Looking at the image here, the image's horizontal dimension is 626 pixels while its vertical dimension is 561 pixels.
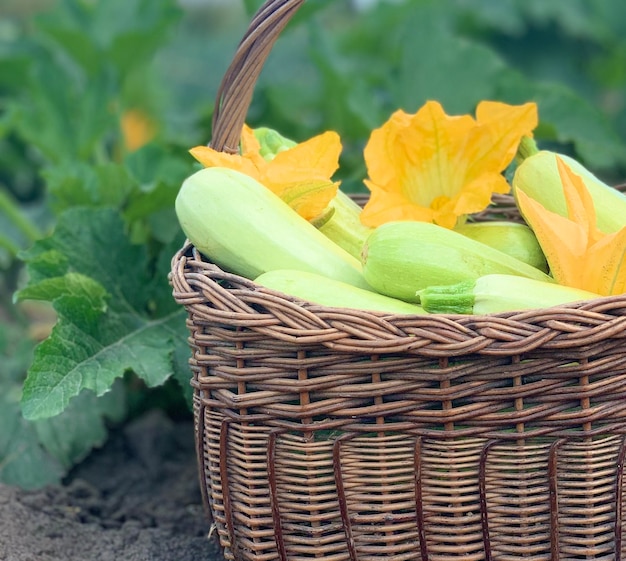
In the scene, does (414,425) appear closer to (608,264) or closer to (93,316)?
(608,264)

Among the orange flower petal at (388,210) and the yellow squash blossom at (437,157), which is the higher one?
the yellow squash blossom at (437,157)

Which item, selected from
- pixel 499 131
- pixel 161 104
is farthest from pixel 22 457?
pixel 161 104

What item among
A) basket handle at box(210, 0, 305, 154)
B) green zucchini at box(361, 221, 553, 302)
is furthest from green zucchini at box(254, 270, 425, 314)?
basket handle at box(210, 0, 305, 154)

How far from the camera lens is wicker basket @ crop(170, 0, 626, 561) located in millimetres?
1173

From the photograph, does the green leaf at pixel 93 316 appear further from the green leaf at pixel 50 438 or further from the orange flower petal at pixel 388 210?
the orange flower petal at pixel 388 210

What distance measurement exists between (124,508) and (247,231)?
0.75 m

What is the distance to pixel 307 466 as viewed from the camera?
50.1 inches

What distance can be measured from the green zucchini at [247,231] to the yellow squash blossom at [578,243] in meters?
0.29

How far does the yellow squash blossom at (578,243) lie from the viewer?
1.29 m

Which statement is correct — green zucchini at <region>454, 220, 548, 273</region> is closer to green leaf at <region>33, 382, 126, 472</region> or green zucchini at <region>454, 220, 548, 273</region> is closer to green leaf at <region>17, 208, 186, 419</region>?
green leaf at <region>17, 208, 186, 419</region>

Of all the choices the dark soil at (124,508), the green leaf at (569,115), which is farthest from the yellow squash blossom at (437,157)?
the green leaf at (569,115)

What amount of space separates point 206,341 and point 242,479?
219 mm

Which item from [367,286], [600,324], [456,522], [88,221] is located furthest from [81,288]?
[600,324]

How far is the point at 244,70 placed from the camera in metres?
1.51
